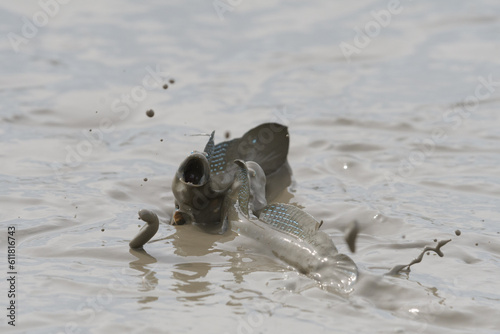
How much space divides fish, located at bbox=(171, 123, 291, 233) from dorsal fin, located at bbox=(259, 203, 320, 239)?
278 millimetres

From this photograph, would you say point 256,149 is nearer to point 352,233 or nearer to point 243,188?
point 243,188

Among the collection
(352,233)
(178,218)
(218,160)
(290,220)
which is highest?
(218,160)

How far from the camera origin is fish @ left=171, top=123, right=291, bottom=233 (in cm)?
414

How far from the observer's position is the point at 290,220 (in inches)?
146

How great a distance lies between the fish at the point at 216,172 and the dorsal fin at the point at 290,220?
0.28m

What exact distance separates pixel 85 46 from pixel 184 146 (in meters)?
3.70

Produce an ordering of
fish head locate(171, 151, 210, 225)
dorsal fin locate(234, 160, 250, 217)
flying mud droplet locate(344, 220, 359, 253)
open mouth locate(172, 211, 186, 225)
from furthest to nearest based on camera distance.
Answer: open mouth locate(172, 211, 186, 225)
fish head locate(171, 151, 210, 225)
dorsal fin locate(234, 160, 250, 217)
flying mud droplet locate(344, 220, 359, 253)

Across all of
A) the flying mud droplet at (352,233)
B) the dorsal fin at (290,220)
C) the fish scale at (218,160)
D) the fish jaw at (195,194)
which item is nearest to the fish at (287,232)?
the dorsal fin at (290,220)

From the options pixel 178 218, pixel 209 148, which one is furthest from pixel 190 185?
pixel 209 148

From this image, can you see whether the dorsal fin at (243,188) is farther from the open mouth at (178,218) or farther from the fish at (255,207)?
the open mouth at (178,218)

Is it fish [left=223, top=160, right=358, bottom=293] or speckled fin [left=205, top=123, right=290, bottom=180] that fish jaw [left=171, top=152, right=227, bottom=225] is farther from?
speckled fin [left=205, top=123, right=290, bottom=180]

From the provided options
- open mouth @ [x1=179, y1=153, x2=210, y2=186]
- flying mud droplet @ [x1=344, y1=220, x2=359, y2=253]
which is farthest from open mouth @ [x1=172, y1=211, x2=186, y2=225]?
flying mud droplet @ [x1=344, y1=220, x2=359, y2=253]

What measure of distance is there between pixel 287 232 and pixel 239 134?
9.14 feet

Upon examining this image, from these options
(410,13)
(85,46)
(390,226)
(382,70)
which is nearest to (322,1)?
(410,13)
